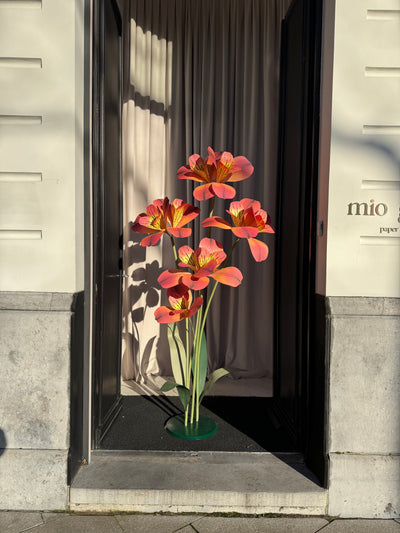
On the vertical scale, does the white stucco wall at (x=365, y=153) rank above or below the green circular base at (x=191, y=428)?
above

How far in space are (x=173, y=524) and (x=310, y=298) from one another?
1.22 metres

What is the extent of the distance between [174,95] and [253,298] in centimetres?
186

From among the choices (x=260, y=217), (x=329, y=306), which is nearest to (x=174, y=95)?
(x=260, y=217)

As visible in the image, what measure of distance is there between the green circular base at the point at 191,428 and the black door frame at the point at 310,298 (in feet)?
1.62

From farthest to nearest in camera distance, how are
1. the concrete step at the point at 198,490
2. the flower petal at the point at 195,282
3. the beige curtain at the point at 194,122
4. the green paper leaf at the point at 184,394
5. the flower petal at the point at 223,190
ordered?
the beige curtain at the point at 194,122, the green paper leaf at the point at 184,394, the flower petal at the point at 223,190, the flower petal at the point at 195,282, the concrete step at the point at 198,490

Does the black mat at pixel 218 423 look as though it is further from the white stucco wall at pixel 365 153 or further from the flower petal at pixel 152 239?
the flower petal at pixel 152 239

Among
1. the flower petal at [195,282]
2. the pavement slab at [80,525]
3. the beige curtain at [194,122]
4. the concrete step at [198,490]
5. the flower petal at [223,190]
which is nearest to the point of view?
the pavement slab at [80,525]

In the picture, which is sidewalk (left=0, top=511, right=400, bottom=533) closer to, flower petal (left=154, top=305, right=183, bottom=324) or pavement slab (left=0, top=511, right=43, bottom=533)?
pavement slab (left=0, top=511, right=43, bottom=533)

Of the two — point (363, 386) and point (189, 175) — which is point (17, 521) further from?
point (189, 175)

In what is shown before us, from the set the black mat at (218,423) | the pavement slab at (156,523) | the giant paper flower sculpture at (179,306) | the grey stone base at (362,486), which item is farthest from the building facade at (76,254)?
the giant paper flower sculpture at (179,306)

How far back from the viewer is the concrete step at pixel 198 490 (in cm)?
175

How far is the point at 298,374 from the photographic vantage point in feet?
7.20

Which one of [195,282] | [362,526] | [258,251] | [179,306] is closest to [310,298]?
[258,251]

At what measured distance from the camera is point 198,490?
1.75 meters
